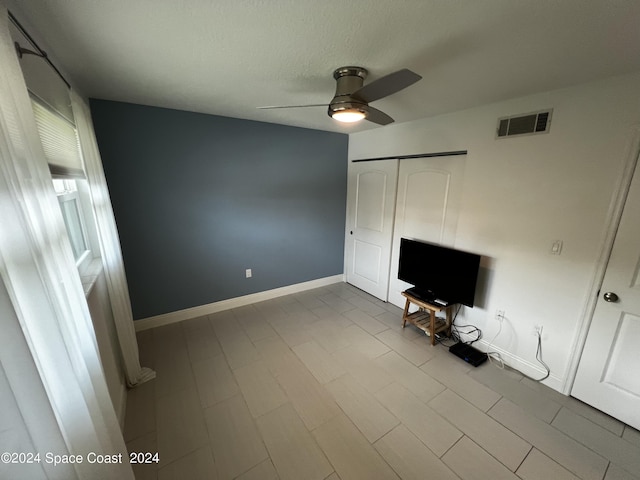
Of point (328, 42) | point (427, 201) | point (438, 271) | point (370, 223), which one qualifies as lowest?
point (438, 271)

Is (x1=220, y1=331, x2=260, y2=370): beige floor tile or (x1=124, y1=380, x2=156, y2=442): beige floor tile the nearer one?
(x1=124, y1=380, x2=156, y2=442): beige floor tile

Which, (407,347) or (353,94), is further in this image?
(407,347)

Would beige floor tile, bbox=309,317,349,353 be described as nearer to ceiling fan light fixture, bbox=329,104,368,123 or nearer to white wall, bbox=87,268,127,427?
white wall, bbox=87,268,127,427

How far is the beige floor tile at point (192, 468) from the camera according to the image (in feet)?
4.63

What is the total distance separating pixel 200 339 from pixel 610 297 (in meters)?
3.53

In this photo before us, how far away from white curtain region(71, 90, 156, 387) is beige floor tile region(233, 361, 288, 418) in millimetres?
892

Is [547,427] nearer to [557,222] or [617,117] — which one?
[557,222]

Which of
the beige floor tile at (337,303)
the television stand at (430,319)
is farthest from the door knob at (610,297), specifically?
the beige floor tile at (337,303)

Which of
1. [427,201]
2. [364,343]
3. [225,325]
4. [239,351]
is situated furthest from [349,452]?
[427,201]

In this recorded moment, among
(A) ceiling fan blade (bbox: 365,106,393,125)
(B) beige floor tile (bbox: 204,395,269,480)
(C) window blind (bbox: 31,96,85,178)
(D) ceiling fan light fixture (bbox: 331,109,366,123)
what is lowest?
(B) beige floor tile (bbox: 204,395,269,480)

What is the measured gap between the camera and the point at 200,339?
8.66 feet

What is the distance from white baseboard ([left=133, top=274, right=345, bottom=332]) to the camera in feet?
9.28

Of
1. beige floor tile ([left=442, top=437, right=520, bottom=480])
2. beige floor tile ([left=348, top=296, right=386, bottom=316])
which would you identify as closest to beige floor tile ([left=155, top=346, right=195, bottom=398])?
beige floor tile ([left=442, top=437, right=520, bottom=480])

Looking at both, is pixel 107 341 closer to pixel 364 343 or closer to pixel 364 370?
pixel 364 370
